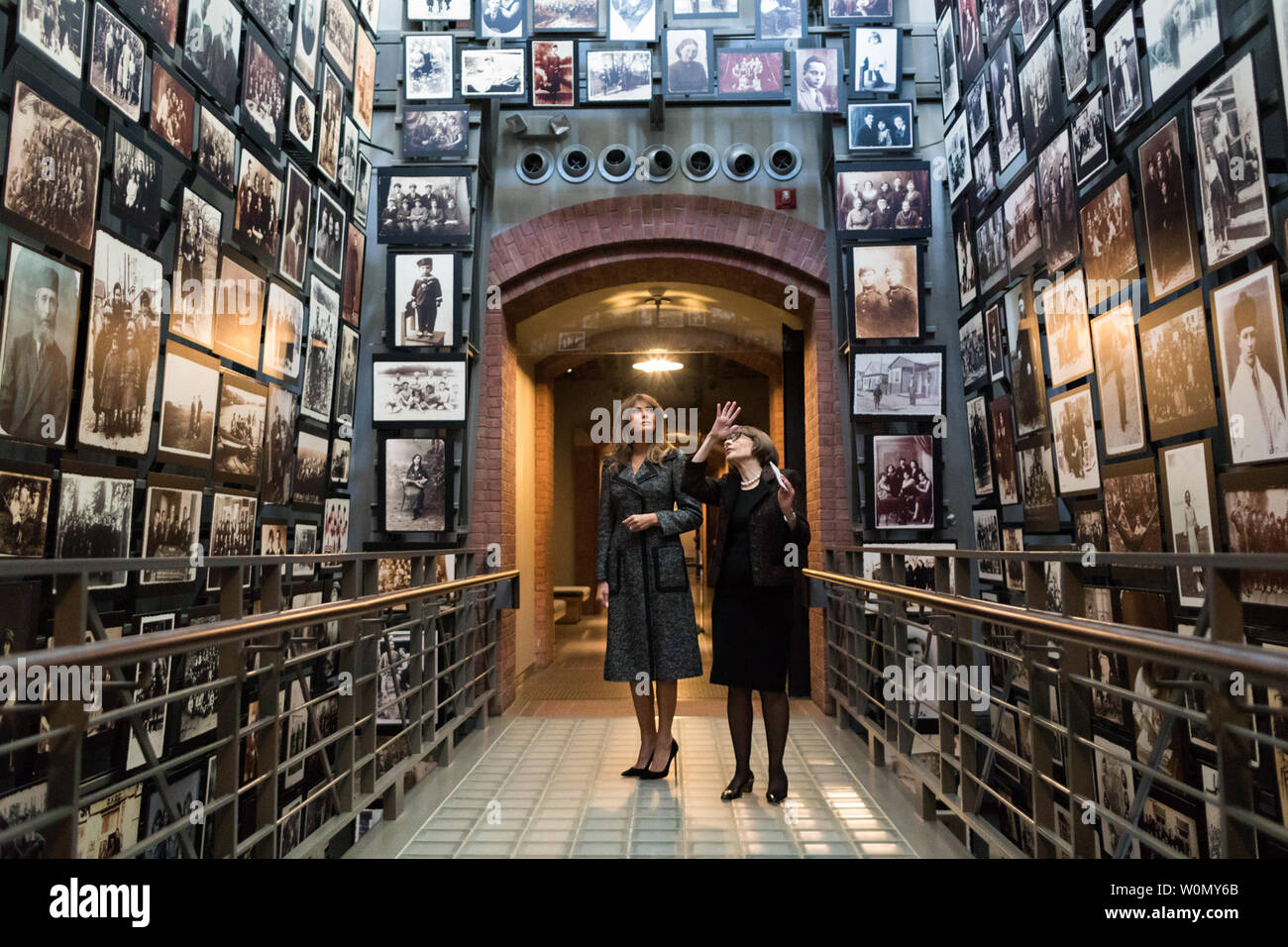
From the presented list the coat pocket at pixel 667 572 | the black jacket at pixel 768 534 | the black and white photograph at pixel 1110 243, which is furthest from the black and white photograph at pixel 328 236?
the black and white photograph at pixel 1110 243

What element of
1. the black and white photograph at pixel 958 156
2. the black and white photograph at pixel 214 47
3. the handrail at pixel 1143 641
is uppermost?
the black and white photograph at pixel 958 156

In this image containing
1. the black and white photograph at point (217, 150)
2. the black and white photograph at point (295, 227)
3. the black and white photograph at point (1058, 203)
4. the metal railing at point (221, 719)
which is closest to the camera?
the metal railing at point (221, 719)

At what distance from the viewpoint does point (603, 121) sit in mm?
5742

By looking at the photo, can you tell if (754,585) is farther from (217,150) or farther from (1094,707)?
(217,150)

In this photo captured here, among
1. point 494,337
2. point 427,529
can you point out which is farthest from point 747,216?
point 427,529

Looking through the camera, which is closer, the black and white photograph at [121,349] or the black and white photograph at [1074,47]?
the black and white photograph at [121,349]

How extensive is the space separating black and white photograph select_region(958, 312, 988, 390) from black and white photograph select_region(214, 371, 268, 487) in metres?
4.01

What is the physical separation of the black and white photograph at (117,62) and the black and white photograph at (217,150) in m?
0.43

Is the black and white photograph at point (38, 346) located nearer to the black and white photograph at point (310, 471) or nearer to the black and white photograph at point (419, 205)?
the black and white photograph at point (310, 471)

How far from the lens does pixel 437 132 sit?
17.9ft

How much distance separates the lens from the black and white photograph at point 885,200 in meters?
5.37

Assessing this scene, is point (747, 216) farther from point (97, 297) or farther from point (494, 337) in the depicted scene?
point (97, 297)
